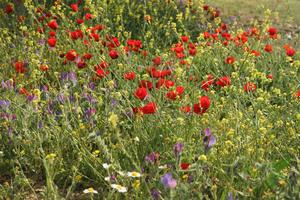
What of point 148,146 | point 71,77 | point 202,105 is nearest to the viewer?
point 202,105

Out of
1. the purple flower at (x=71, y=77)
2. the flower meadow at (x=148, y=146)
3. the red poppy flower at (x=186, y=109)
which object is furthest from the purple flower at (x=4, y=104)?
the red poppy flower at (x=186, y=109)

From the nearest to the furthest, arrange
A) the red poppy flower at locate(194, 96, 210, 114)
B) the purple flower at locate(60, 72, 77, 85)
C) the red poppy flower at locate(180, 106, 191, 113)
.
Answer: the red poppy flower at locate(194, 96, 210, 114)
the red poppy flower at locate(180, 106, 191, 113)
the purple flower at locate(60, 72, 77, 85)

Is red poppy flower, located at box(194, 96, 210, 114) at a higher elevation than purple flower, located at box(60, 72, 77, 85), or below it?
higher

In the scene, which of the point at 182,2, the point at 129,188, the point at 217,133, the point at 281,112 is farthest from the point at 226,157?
the point at 182,2

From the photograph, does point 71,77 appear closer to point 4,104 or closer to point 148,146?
point 4,104

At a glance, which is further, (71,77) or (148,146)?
(71,77)

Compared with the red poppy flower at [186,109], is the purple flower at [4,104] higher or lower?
lower

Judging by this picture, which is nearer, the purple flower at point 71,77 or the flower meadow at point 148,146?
the flower meadow at point 148,146

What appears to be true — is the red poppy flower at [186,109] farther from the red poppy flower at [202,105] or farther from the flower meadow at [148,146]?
the red poppy flower at [202,105]

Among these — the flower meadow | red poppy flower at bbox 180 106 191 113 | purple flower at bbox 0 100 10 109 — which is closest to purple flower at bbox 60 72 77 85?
the flower meadow

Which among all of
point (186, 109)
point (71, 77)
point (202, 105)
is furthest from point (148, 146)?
point (71, 77)

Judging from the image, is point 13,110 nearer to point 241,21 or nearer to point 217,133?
point 217,133

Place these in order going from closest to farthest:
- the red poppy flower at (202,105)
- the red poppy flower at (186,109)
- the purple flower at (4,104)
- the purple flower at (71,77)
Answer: the red poppy flower at (202,105) → the red poppy flower at (186,109) → the purple flower at (4,104) → the purple flower at (71,77)

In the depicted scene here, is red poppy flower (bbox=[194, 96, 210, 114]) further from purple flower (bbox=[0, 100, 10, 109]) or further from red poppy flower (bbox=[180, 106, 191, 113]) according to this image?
purple flower (bbox=[0, 100, 10, 109])
